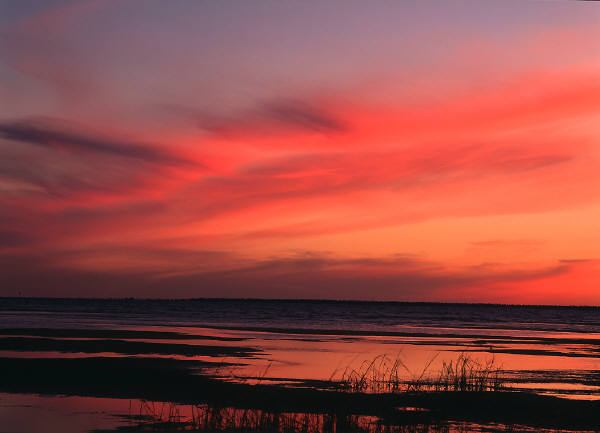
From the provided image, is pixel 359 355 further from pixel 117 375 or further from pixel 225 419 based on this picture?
pixel 225 419

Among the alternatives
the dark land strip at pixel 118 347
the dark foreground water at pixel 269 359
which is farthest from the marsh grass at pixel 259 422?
the dark land strip at pixel 118 347

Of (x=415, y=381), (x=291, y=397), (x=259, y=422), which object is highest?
(x=415, y=381)

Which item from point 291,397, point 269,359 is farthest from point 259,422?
point 269,359

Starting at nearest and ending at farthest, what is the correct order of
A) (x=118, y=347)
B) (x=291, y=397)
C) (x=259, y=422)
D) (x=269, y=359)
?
(x=259, y=422), (x=291, y=397), (x=269, y=359), (x=118, y=347)

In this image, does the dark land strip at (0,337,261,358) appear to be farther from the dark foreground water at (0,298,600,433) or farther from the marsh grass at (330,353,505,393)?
the marsh grass at (330,353,505,393)

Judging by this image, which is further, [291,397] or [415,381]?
[415,381]

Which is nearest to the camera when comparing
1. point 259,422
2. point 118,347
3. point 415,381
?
point 259,422

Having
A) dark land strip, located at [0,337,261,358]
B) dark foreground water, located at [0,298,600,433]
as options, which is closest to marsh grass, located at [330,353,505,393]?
dark foreground water, located at [0,298,600,433]

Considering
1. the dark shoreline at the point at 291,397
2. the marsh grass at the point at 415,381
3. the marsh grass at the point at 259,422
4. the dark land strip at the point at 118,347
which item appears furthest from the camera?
the dark land strip at the point at 118,347

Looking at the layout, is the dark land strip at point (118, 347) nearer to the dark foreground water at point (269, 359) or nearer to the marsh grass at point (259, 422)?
the dark foreground water at point (269, 359)

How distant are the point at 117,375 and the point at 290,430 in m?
14.7

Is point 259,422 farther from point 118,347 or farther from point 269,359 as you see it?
point 118,347

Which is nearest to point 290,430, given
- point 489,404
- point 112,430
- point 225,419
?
point 225,419

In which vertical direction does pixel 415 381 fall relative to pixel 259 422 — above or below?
above
